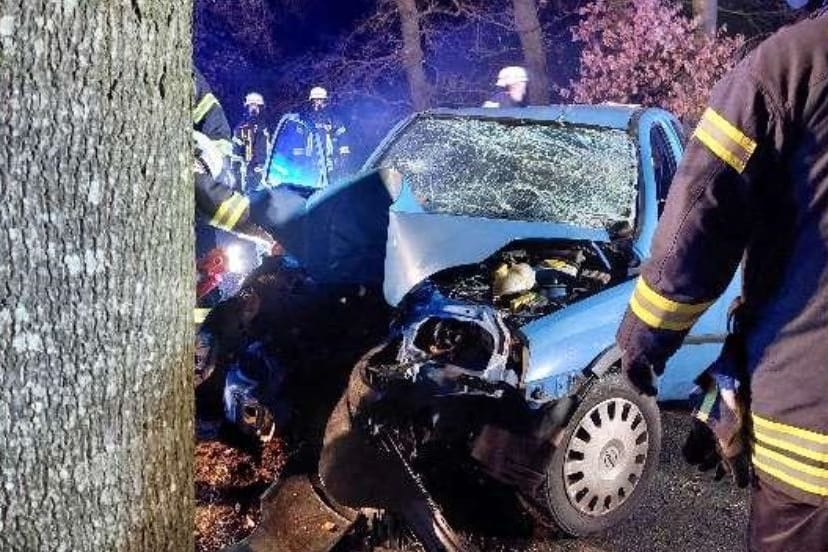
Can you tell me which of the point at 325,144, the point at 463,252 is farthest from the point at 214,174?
the point at 325,144

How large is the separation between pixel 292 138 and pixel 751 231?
21.4 ft

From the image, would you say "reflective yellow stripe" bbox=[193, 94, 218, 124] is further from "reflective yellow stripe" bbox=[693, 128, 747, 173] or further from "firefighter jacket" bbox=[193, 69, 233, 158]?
"reflective yellow stripe" bbox=[693, 128, 747, 173]

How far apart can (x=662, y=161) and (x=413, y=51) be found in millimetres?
11160

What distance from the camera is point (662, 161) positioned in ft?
14.9

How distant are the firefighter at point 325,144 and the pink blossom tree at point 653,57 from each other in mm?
4193

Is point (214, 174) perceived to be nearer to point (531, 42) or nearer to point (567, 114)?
point (567, 114)

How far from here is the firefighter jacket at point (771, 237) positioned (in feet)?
5.64

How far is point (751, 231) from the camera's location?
6.07 feet

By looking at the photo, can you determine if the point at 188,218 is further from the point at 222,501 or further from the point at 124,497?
the point at 222,501

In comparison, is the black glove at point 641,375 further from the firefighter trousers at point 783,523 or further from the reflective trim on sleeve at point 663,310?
the firefighter trousers at point 783,523

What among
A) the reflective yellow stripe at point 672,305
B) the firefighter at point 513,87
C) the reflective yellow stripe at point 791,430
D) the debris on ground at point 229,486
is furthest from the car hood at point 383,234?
the firefighter at point 513,87

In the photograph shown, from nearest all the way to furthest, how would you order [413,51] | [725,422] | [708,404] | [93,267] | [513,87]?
[93,267] < [725,422] < [708,404] < [513,87] < [413,51]

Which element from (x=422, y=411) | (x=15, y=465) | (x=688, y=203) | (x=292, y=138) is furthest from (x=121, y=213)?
(x=292, y=138)

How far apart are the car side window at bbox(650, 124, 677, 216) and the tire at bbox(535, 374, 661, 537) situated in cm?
115
